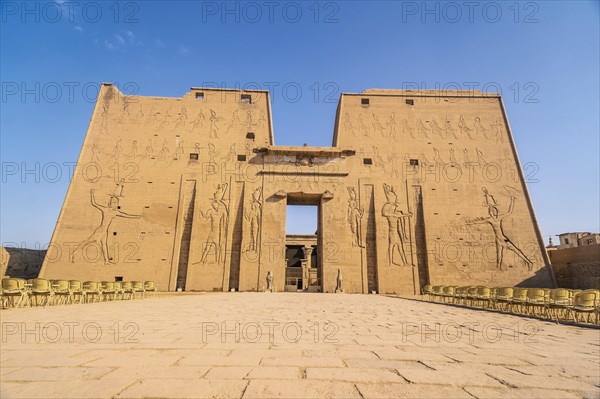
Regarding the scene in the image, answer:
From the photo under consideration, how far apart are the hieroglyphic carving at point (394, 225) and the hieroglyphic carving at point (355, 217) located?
147 centimetres

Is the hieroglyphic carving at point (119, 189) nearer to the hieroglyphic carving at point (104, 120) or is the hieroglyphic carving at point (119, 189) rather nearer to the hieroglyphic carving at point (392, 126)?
the hieroglyphic carving at point (104, 120)

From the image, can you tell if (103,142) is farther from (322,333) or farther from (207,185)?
(322,333)

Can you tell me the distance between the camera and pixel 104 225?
727 inches

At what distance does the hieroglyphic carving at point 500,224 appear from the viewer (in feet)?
63.1

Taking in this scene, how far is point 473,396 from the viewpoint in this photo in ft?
6.44

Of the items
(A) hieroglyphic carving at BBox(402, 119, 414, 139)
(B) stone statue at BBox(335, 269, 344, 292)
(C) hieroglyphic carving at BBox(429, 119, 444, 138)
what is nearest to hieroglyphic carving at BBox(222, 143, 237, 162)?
(B) stone statue at BBox(335, 269, 344, 292)

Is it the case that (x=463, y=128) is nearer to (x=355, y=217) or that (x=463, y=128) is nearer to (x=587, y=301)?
(x=355, y=217)

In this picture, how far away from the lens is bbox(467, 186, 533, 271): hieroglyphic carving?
1922 cm

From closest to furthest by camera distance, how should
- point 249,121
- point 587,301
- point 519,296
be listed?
A: point 587,301
point 519,296
point 249,121

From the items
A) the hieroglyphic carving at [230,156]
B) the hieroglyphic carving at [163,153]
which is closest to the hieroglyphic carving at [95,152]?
the hieroglyphic carving at [163,153]

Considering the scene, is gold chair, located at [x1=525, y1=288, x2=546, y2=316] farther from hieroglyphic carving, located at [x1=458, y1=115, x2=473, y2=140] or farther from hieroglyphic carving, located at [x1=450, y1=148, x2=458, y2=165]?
hieroglyphic carving, located at [x1=458, y1=115, x2=473, y2=140]

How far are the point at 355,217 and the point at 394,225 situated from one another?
2.35 metres

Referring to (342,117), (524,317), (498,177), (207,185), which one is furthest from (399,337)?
(498,177)

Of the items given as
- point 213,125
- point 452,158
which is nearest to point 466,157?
point 452,158
